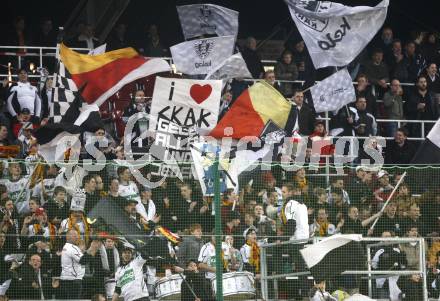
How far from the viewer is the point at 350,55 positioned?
74.5 feet

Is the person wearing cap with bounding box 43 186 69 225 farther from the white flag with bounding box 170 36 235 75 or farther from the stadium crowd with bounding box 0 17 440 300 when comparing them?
the white flag with bounding box 170 36 235 75

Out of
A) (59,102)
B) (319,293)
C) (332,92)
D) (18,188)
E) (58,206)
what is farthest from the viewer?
(332,92)

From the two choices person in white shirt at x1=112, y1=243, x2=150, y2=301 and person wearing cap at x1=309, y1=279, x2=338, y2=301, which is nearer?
person in white shirt at x1=112, y1=243, x2=150, y2=301

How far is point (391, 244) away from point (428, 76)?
30.5 ft

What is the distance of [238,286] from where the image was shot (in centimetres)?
1586

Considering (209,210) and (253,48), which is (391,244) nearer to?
(209,210)

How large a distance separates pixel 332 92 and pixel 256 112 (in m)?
2.04

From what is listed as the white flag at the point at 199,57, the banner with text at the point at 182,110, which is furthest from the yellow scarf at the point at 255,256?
the white flag at the point at 199,57

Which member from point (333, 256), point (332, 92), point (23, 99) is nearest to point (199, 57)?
point (332, 92)

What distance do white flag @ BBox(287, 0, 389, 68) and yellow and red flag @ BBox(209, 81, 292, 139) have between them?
1.83 metres

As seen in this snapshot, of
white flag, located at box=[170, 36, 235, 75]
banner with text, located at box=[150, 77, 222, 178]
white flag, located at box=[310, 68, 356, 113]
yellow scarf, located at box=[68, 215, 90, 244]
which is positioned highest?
white flag, located at box=[170, 36, 235, 75]

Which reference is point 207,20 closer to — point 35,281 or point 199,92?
point 199,92

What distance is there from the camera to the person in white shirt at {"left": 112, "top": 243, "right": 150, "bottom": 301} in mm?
15711

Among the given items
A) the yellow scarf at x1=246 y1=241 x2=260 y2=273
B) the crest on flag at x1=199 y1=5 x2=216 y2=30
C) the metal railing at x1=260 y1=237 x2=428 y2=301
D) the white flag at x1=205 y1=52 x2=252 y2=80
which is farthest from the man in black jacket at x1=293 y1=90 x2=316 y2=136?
the yellow scarf at x1=246 y1=241 x2=260 y2=273
